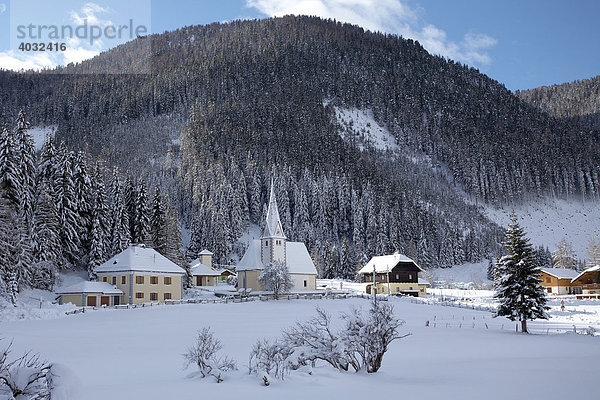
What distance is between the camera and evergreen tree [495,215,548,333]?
38.8m

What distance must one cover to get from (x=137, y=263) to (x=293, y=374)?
41.4 metres

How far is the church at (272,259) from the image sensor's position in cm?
6931

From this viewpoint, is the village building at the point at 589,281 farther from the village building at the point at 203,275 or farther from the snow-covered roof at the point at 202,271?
the village building at the point at 203,275

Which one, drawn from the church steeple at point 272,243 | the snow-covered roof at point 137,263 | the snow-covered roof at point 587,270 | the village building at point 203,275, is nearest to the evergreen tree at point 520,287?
the church steeple at point 272,243

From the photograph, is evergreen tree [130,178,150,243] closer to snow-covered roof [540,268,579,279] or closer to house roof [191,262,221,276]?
house roof [191,262,221,276]

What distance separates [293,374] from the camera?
17484 millimetres

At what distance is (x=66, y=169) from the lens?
184 feet

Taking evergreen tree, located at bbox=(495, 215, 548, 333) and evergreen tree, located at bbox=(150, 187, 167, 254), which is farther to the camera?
evergreen tree, located at bbox=(150, 187, 167, 254)

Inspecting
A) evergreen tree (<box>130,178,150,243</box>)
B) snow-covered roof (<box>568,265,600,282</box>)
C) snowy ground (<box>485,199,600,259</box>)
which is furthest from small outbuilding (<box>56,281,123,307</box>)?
snowy ground (<box>485,199,600,259</box>)

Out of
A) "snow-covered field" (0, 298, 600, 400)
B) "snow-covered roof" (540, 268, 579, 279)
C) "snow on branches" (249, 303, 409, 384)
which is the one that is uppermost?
"snow-covered roof" (540, 268, 579, 279)

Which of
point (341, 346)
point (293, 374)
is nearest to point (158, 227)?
point (341, 346)

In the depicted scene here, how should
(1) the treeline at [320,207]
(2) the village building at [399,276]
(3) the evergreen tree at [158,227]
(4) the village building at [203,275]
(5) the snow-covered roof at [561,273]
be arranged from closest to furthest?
(3) the evergreen tree at [158,227], (2) the village building at [399,276], (5) the snow-covered roof at [561,273], (4) the village building at [203,275], (1) the treeline at [320,207]

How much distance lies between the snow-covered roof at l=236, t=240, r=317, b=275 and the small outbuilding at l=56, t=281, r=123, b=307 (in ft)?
67.1

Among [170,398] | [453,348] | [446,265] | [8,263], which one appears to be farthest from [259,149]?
[170,398]
